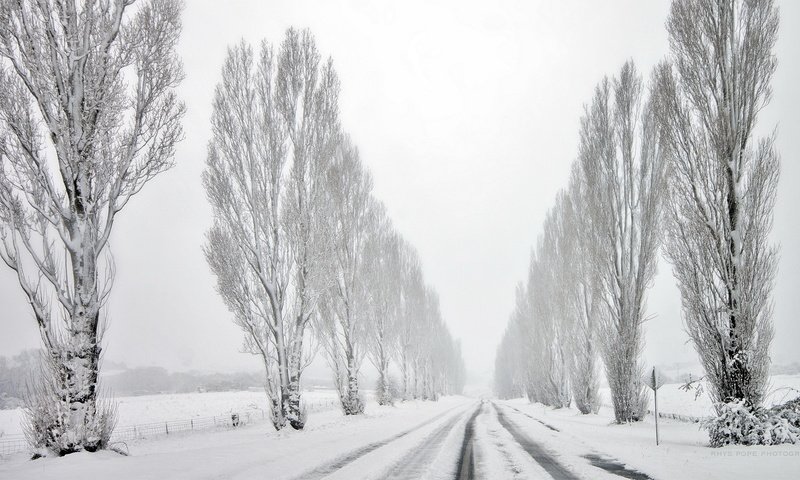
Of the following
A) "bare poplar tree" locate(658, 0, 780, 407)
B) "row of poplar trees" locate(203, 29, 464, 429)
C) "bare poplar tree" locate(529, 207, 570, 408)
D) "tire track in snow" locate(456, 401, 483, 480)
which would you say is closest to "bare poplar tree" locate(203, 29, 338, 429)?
"row of poplar trees" locate(203, 29, 464, 429)

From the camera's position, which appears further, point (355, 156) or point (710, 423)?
point (355, 156)

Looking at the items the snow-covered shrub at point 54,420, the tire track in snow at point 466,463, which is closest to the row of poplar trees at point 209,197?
the snow-covered shrub at point 54,420

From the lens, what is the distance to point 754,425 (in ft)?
28.1

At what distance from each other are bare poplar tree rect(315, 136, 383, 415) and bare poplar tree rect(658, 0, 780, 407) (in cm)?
1309

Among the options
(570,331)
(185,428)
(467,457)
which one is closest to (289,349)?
(467,457)

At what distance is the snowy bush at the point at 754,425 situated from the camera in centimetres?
824

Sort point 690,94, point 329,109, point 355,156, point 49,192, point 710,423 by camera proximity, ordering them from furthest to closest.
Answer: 1. point 355,156
2. point 329,109
3. point 690,94
4. point 710,423
5. point 49,192

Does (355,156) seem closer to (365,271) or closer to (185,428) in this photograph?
(365,271)

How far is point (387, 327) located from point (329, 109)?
15997 mm

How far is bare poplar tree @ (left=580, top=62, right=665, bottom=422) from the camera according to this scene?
15.9 m

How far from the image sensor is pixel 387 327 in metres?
27.9

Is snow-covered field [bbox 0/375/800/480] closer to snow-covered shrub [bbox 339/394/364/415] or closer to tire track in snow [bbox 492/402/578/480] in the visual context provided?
tire track in snow [bbox 492/402/578/480]

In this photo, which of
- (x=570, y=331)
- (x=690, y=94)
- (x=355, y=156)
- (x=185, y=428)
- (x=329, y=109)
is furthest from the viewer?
(x=570, y=331)

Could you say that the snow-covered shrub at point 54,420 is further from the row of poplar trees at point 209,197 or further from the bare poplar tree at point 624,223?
the bare poplar tree at point 624,223
